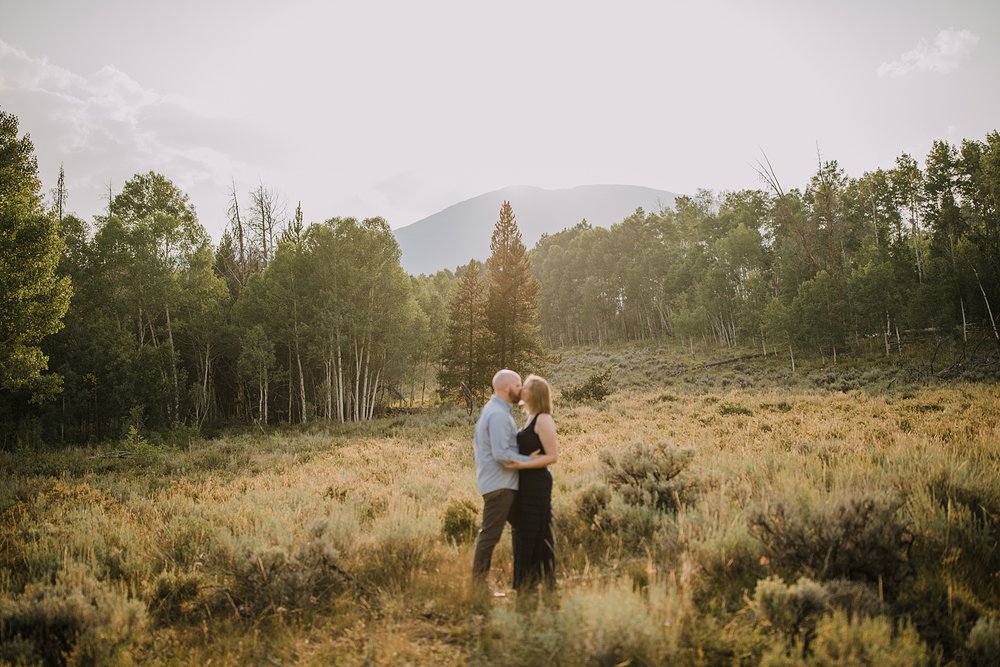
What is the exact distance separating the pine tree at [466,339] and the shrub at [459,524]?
73.1 ft

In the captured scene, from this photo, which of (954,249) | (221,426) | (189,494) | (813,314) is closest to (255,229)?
(221,426)

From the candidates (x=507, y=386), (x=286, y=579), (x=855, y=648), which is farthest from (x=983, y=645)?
(x=286, y=579)

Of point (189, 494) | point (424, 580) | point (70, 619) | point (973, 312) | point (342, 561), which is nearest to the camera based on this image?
point (70, 619)

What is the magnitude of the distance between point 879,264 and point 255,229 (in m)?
45.1

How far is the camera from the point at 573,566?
210 inches

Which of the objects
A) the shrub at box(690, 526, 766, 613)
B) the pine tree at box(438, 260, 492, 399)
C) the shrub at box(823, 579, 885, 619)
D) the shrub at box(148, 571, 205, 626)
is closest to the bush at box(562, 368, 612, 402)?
the pine tree at box(438, 260, 492, 399)

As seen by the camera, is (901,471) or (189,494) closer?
(901,471)

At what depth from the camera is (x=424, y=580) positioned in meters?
5.07

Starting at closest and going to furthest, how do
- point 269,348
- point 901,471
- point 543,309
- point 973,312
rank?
point 901,471 < point 269,348 < point 973,312 < point 543,309

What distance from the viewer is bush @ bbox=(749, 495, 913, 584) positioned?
4055 millimetres

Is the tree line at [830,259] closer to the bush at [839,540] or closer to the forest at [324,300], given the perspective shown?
the forest at [324,300]

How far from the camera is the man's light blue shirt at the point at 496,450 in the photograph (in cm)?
477

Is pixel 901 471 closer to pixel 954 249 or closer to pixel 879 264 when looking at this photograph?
pixel 879 264

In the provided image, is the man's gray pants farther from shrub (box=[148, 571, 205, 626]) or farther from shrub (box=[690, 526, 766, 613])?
shrub (box=[148, 571, 205, 626])
